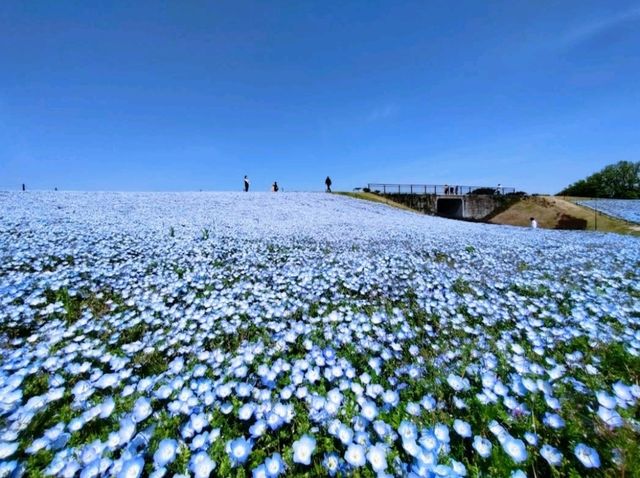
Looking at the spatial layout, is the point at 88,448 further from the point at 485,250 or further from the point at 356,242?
the point at 485,250

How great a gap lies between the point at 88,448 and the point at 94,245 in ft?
20.8

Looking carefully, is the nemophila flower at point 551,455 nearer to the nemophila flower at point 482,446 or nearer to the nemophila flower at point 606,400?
the nemophila flower at point 482,446

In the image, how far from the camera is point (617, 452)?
158 cm

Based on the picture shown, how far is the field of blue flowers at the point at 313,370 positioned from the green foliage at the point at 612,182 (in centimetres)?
7712

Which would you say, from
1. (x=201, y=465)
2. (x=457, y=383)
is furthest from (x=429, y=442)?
(x=201, y=465)

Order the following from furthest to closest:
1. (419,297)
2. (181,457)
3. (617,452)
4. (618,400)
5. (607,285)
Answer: (607,285)
(419,297)
(618,400)
(181,457)
(617,452)

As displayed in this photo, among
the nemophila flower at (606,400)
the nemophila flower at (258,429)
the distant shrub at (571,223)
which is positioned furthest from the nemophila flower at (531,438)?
the distant shrub at (571,223)

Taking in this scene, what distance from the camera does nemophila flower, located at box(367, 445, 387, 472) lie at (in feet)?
5.16

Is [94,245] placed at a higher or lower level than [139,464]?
higher

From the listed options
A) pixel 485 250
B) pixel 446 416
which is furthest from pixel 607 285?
pixel 446 416

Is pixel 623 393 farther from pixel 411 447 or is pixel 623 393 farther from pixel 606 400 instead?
pixel 411 447

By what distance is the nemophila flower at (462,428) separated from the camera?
71.5 inches

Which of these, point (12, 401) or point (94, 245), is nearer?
point (12, 401)

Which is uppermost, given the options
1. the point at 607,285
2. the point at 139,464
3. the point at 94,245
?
the point at 94,245
